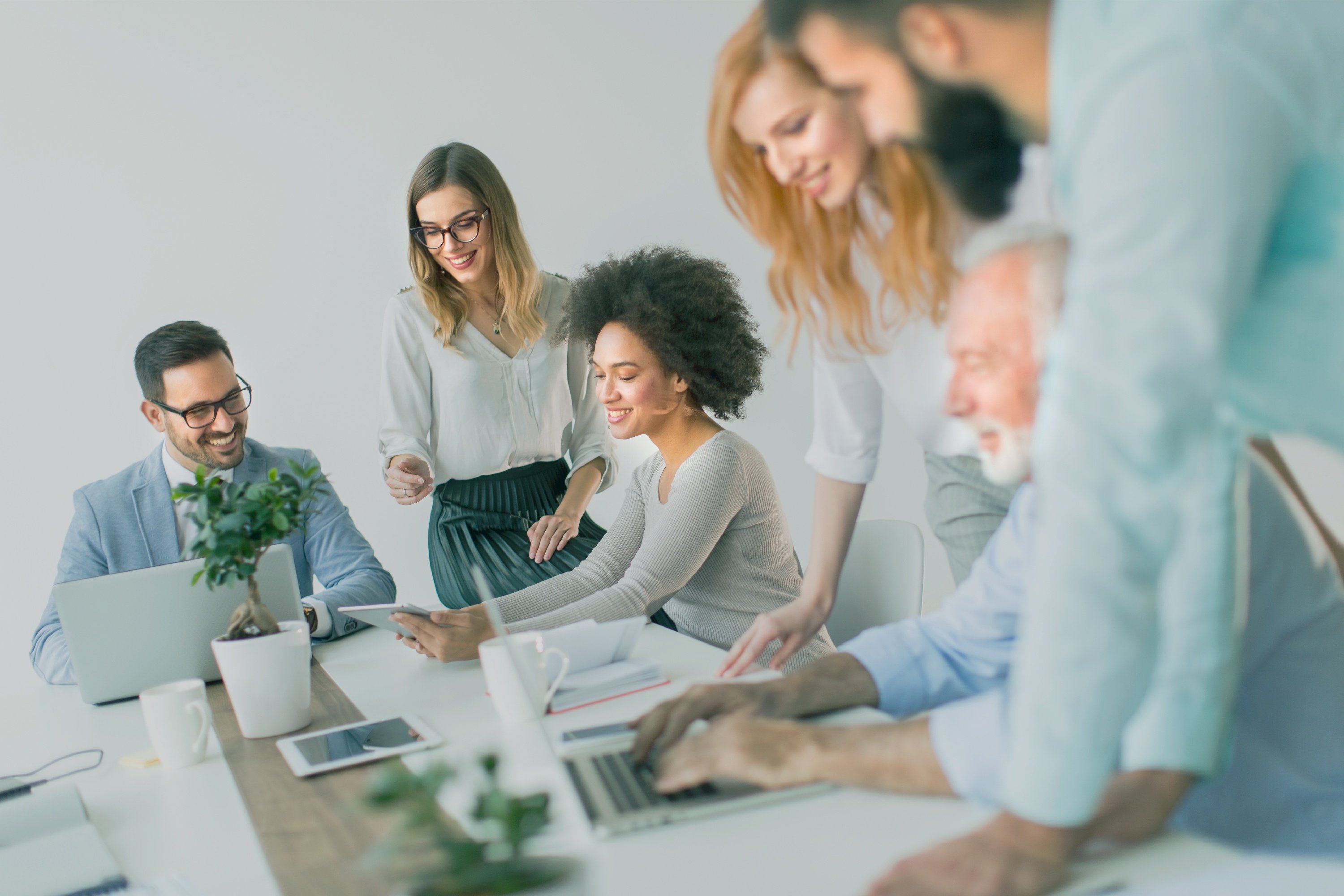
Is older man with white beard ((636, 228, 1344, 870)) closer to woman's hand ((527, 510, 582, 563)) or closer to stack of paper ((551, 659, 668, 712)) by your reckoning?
stack of paper ((551, 659, 668, 712))

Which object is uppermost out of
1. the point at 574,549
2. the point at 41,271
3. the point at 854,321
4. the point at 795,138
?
the point at 41,271

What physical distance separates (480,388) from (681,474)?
32.6 inches

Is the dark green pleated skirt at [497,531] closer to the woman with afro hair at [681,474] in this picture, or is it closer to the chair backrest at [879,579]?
the woman with afro hair at [681,474]

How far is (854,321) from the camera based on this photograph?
3.11 ft

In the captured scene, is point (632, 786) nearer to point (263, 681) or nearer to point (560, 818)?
point (560, 818)

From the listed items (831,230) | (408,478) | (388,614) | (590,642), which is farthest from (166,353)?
(831,230)

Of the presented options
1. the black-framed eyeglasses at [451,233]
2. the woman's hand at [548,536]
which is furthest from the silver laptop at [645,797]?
the black-framed eyeglasses at [451,233]

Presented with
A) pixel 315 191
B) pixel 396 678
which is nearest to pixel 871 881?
pixel 396 678

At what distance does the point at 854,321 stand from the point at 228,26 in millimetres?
3036

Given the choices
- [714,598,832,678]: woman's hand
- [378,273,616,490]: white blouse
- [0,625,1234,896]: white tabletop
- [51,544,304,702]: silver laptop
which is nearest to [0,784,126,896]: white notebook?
[0,625,1234,896]: white tabletop

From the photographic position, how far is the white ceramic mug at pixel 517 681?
1.20 m

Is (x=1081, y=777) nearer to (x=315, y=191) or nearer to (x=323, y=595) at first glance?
(x=323, y=595)

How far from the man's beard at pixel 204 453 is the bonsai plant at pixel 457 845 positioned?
1757 millimetres

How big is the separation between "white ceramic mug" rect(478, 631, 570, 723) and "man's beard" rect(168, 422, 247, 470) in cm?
123
